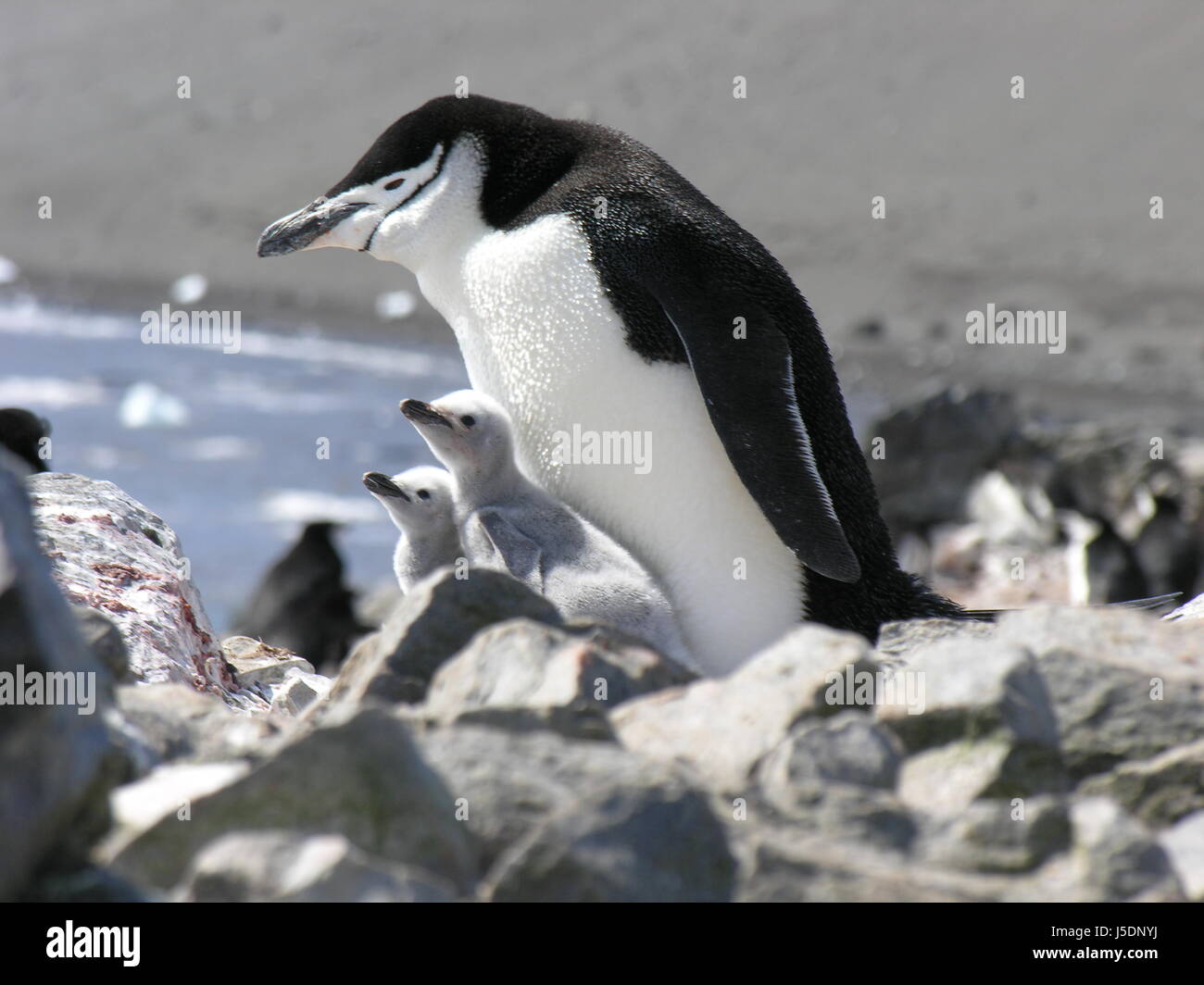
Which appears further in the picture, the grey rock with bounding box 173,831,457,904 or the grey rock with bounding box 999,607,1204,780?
the grey rock with bounding box 999,607,1204,780

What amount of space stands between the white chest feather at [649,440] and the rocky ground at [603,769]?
820 millimetres

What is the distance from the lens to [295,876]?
176cm

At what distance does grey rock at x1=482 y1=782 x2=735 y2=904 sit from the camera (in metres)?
1.85

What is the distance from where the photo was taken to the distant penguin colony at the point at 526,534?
3.27 meters

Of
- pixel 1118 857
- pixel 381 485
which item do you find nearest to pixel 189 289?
pixel 381 485

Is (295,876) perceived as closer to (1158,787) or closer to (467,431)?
(1158,787)

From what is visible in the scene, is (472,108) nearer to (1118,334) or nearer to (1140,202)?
(1118,334)

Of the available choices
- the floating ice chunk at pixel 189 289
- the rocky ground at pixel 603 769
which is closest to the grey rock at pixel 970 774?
the rocky ground at pixel 603 769

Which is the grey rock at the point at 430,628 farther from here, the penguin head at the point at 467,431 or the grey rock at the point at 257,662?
the grey rock at the point at 257,662

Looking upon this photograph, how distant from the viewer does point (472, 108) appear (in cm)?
365

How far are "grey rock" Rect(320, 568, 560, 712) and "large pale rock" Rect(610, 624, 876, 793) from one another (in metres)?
0.35

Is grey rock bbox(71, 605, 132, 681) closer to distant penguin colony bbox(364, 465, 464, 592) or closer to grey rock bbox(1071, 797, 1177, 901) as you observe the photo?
distant penguin colony bbox(364, 465, 464, 592)

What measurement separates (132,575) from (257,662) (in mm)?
600

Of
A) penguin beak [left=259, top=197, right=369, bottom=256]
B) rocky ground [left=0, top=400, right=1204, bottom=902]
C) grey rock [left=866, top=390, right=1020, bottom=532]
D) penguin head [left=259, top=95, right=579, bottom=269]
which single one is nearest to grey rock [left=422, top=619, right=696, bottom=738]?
rocky ground [left=0, top=400, right=1204, bottom=902]
